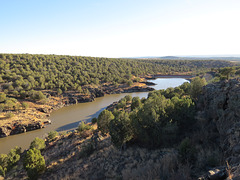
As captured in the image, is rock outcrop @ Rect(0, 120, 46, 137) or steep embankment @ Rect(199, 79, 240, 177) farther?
rock outcrop @ Rect(0, 120, 46, 137)

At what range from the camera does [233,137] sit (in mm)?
7180

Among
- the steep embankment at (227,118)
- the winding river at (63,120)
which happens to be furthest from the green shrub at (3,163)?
the steep embankment at (227,118)

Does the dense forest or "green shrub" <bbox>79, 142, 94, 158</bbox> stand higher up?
the dense forest

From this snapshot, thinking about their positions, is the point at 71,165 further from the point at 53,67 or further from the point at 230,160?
the point at 53,67

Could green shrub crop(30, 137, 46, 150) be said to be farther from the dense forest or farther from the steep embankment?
the dense forest

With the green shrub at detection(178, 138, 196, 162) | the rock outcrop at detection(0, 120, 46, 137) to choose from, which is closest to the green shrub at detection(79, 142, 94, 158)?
the green shrub at detection(178, 138, 196, 162)

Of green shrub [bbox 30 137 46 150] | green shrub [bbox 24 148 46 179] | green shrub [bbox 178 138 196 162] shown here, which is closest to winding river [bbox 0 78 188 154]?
green shrub [bbox 30 137 46 150]

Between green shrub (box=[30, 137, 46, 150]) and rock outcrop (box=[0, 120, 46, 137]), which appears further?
rock outcrop (box=[0, 120, 46, 137])

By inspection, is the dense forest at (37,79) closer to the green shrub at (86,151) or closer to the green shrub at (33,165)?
the green shrub at (33,165)

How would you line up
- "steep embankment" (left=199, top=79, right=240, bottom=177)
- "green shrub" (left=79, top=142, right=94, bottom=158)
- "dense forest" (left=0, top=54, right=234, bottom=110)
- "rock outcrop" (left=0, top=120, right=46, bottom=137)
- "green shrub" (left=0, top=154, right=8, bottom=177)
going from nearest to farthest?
"steep embankment" (left=199, top=79, right=240, bottom=177) < "green shrub" (left=79, top=142, right=94, bottom=158) < "green shrub" (left=0, top=154, right=8, bottom=177) < "rock outcrop" (left=0, top=120, right=46, bottom=137) < "dense forest" (left=0, top=54, right=234, bottom=110)

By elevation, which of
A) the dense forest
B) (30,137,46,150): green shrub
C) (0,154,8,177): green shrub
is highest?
the dense forest

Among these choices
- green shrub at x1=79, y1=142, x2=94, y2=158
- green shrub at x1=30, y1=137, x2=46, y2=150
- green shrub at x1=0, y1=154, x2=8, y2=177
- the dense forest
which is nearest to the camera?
green shrub at x1=79, y1=142, x2=94, y2=158

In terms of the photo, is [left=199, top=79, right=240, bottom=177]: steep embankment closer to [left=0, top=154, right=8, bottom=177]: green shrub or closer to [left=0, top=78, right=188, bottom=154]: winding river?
[left=0, top=154, right=8, bottom=177]: green shrub

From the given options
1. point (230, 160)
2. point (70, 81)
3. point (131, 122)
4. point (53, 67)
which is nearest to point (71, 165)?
point (131, 122)
